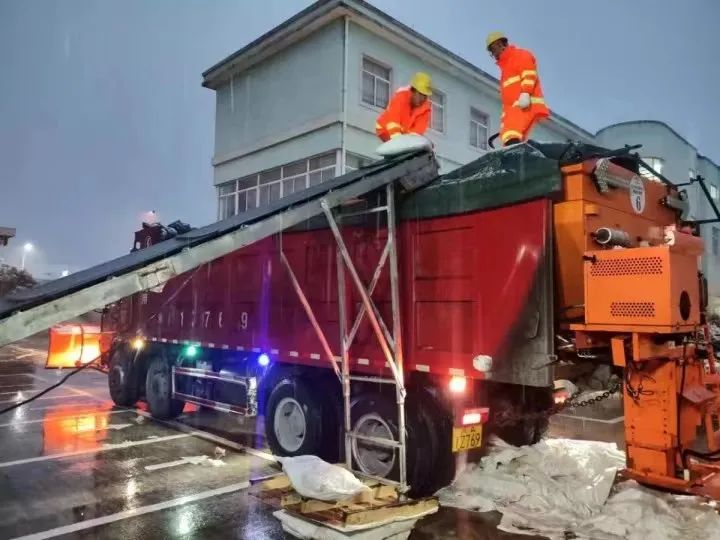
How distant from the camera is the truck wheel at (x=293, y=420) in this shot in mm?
6047

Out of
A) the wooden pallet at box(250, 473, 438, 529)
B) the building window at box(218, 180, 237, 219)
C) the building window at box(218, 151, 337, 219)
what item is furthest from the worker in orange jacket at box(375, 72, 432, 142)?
the building window at box(218, 180, 237, 219)

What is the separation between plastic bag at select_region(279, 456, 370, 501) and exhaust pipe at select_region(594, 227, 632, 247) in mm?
2677

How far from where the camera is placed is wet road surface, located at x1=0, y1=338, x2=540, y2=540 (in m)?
4.59

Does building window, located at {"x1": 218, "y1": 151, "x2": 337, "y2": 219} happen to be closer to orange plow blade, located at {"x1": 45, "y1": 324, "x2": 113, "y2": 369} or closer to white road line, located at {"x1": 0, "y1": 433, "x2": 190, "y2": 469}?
orange plow blade, located at {"x1": 45, "y1": 324, "x2": 113, "y2": 369}

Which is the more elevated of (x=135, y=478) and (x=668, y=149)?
(x=668, y=149)

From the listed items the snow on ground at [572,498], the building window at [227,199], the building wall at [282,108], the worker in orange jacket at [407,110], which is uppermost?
the building wall at [282,108]

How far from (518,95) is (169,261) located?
4.16m

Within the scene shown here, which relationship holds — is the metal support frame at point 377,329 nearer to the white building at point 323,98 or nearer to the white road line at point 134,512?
the white road line at point 134,512

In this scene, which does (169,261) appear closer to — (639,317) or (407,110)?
(639,317)

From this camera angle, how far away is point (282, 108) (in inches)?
630

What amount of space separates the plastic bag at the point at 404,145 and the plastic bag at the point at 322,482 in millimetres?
3064

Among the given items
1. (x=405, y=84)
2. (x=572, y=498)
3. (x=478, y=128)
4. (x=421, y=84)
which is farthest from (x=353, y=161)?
(x=572, y=498)

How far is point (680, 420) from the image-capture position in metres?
4.45

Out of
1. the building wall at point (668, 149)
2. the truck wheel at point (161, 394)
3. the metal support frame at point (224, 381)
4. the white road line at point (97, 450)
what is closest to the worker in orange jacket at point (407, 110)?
the metal support frame at point (224, 381)
